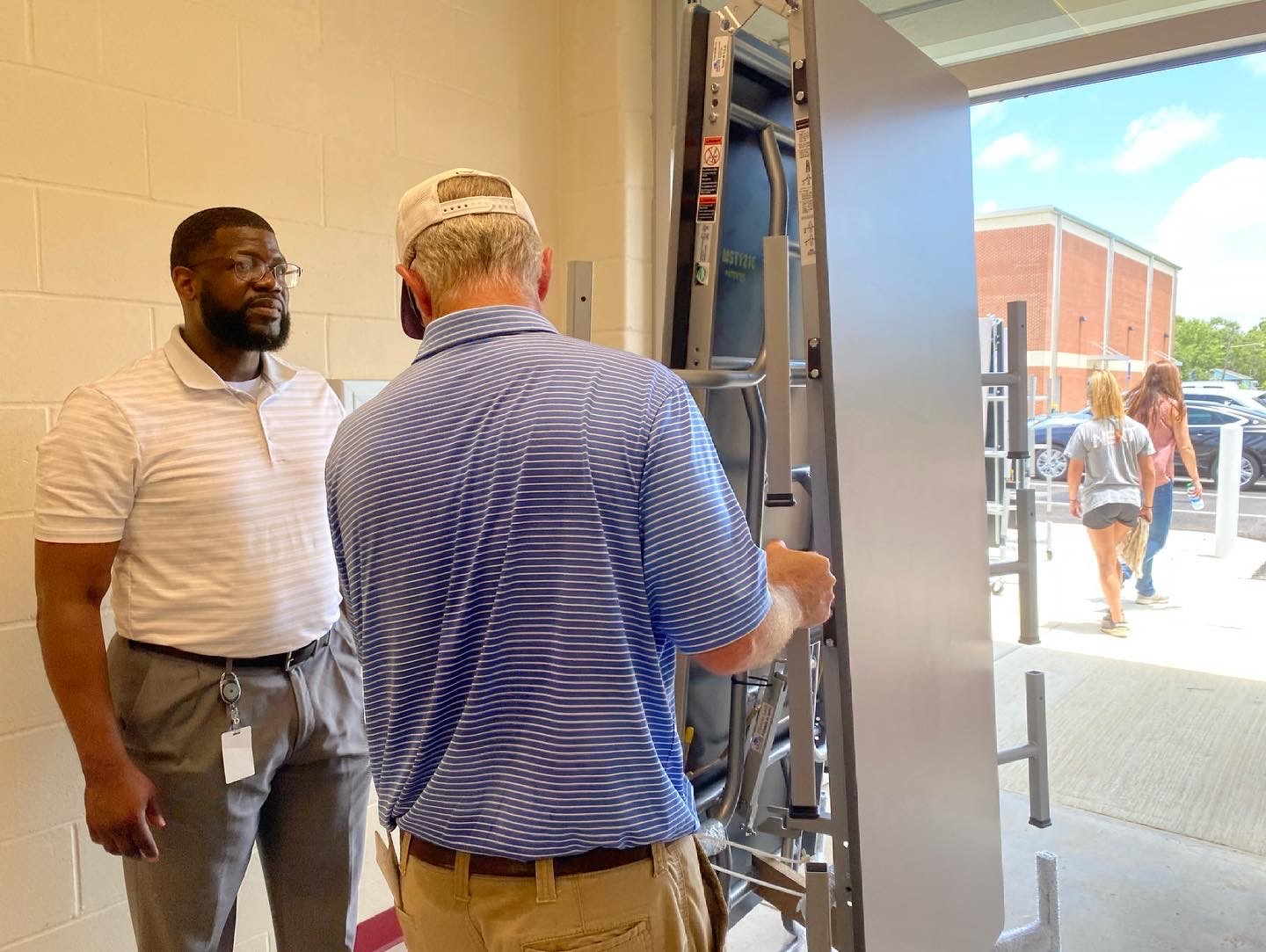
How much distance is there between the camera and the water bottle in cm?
247

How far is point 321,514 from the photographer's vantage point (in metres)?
1.77

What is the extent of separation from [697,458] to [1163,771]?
264cm

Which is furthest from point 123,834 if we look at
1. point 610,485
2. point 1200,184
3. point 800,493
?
point 1200,184

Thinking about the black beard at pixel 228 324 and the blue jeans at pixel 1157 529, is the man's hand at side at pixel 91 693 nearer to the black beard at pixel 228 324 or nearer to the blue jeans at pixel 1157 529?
the black beard at pixel 228 324

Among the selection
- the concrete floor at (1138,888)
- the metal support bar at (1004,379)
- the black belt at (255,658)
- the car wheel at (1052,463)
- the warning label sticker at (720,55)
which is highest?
the warning label sticker at (720,55)

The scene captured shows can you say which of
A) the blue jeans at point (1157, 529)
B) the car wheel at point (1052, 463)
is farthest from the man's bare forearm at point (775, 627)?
the car wheel at point (1052, 463)

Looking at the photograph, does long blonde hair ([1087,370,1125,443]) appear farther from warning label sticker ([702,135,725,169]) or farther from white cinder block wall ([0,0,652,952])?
warning label sticker ([702,135,725,169])

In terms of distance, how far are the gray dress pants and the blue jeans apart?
89.0 inches

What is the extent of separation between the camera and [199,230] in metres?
1.70

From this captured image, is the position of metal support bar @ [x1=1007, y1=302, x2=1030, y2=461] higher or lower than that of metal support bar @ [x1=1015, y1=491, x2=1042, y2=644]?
higher

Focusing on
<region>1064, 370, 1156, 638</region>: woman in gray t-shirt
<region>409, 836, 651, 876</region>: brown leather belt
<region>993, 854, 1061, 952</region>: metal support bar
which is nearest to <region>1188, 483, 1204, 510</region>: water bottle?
<region>1064, 370, 1156, 638</region>: woman in gray t-shirt

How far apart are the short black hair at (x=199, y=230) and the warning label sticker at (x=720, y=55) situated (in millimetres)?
929

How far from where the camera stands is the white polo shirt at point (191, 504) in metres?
1.51

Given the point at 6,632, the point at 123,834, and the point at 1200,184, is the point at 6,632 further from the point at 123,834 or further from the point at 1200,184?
the point at 1200,184
